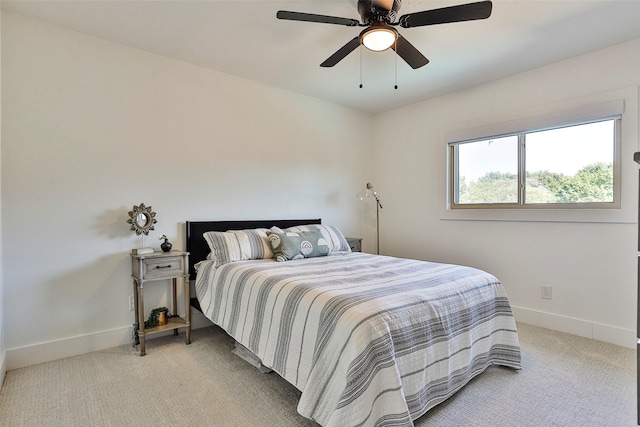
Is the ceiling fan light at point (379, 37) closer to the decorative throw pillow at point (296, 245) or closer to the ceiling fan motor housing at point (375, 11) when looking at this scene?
the ceiling fan motor housing at point (375, 11)

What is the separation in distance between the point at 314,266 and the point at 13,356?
2265mm

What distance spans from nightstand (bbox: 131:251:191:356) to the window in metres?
3.12

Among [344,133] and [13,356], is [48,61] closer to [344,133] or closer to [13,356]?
[13,356]

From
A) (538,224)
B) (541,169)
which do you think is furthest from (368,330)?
(541,169)

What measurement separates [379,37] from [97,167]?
2.43 metres

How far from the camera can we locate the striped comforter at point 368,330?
147 cm

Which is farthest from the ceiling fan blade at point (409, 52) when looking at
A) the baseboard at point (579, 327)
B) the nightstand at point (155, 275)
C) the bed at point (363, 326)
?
the baseboard at point (579, 327)

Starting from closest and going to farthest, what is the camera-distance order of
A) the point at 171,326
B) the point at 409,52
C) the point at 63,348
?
the point at 409,52, the point at 63,348, the point at 171,326

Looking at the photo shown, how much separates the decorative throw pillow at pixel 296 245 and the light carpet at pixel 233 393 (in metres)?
0.95

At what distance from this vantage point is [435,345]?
1.77 m

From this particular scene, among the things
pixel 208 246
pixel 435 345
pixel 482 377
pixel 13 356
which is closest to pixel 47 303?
pixel 13 356

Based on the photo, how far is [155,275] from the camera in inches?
103

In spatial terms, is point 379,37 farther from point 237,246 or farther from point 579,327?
point 579,327

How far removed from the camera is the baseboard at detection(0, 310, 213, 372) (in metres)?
2.32
